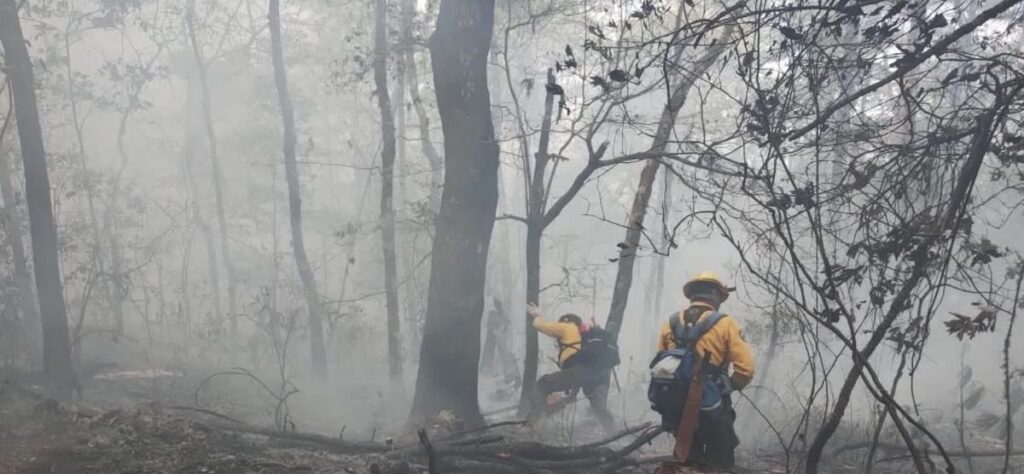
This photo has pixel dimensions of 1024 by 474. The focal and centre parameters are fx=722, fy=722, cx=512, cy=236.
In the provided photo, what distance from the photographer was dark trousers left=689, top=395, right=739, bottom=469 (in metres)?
5.46

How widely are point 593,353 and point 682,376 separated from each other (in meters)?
4.00

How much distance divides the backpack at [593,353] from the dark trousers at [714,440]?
3888 mm

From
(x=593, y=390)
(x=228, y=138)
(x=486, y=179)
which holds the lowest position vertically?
(x=593, y=390)

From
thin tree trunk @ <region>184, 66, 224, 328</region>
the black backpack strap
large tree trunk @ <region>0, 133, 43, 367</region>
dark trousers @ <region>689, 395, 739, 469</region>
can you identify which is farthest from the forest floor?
thin tree trunk @ <region>184, 66, 224, 328</region>

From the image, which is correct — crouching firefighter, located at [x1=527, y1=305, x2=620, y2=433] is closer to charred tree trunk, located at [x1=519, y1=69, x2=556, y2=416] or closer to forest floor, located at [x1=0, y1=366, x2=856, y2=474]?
charred tree trunk, located at [x1=519, y1=69, x2=556, y2=416]

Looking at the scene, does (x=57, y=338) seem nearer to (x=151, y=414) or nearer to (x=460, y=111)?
(x=151, y=414)

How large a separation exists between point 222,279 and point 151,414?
28.6 m

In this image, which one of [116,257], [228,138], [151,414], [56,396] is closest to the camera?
[151,414]

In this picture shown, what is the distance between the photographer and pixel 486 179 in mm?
8211

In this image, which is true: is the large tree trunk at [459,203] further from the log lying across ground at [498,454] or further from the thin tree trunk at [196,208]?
the thin tree trunk at [196,208]

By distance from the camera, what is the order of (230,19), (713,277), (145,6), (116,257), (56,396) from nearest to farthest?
1. (713,277)
2. (56,396)
3. (116,257)
4. (230,19)
5. (145,6)

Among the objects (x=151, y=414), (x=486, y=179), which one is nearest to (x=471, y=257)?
(x=486, y=179)

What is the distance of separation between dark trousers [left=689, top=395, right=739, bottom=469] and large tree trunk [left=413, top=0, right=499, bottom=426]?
10.7ft

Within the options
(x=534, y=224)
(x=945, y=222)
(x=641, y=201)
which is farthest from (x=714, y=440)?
(x=641, y=201)
